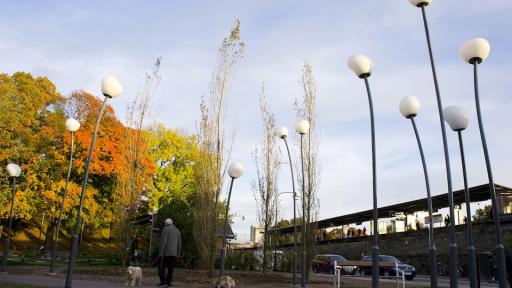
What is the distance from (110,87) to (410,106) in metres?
6.86

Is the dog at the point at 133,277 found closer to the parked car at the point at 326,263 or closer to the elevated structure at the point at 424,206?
the elevated structure at the point at 424,206

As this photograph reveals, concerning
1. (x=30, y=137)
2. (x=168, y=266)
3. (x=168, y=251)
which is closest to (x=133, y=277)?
(x=168, y=266)

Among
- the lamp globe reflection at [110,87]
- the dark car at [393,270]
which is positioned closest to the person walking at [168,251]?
the lamp globe reflection at [110,87]

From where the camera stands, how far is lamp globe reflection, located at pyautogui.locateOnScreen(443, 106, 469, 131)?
352 inches

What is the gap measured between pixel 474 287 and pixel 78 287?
804 cm

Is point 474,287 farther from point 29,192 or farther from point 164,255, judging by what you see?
point 29,192

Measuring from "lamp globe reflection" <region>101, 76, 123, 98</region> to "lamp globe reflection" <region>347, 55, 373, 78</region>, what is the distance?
5.26 metres

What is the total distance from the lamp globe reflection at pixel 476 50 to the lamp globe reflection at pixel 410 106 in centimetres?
175

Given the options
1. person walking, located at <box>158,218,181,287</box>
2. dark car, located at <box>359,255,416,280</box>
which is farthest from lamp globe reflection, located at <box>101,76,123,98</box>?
dark car, located at <box>359,255,416,280</box>

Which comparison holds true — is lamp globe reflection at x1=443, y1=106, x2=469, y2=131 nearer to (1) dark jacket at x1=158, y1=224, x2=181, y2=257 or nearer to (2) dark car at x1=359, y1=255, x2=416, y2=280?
(1) dark jacket at x1=158, y1=224, x2=181, y2=257

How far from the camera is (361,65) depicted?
9781 mm

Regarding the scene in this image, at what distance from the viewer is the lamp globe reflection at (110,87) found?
10.4m

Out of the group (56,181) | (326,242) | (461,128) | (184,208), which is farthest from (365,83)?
(326,242)

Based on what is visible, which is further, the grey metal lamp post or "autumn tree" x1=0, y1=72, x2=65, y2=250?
"autumn tree" x1=0, y1=72, x2=65, y2=250
